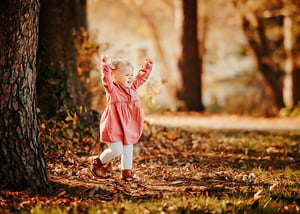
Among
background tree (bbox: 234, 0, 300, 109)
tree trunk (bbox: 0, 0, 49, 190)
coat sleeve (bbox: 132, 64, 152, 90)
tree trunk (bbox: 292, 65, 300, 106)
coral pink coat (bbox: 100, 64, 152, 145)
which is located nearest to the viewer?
tree trunk (bbox: 0, 0, 49, 190)

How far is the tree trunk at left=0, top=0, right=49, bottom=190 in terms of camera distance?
4141mm

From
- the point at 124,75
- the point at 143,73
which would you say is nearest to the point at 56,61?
the point at 143,73

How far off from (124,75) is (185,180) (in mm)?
1334

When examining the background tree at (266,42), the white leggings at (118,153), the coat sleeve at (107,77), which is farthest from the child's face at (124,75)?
the background tree at (266,42)

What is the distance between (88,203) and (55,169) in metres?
1.63

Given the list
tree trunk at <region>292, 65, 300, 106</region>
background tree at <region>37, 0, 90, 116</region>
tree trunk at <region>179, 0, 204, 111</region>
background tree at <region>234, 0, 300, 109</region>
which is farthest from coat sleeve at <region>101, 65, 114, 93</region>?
tree trunk at <region>292, 65, 300, 106</region>

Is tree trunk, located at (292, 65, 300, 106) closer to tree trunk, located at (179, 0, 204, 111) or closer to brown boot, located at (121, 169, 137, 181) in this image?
tree trunk, located at (179, 0, 204, 111)

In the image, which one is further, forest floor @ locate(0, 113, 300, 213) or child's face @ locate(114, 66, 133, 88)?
child's face @ locate(114, 66, 133, 88)

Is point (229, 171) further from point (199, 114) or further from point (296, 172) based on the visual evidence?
point (199, 114)

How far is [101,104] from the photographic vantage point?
27.7ft

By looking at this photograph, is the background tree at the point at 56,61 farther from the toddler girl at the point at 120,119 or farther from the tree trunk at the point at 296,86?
the tree trunk at the point at 296,86

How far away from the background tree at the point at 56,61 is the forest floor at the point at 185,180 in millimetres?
968

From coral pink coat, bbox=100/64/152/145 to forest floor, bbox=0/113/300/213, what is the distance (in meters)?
0.49

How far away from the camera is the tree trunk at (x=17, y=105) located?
4.14 metres
